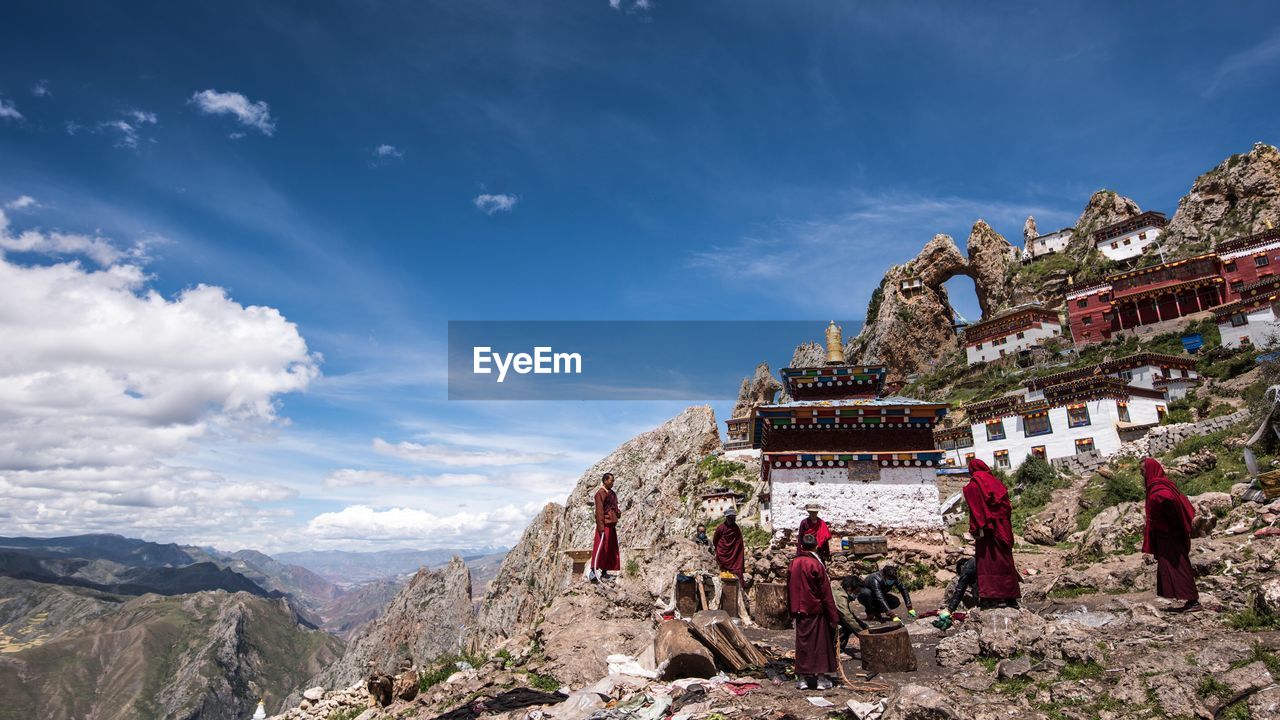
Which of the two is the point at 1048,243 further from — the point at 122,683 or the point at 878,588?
the point at 122,683

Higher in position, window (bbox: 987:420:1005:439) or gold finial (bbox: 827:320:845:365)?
gold finial (bbox: 827:320:845:365)

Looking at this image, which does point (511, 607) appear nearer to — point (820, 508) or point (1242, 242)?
point (820, 508)

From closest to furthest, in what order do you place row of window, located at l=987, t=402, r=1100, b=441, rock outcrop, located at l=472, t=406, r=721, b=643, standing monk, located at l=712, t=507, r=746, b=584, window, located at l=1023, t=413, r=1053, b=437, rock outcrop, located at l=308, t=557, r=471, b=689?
1. standing monk, located at l=712, t=507, r=746, b=584
2. row of window, located at l=987, t=402, r=1100, b=441
3. rock outcrop, located at l=472, t=406, r=721, b=643
4. window, located at l=1023, t=413, r=1053, b=437
5. rock outcrop, located at l=308, t=557, r=471, b=689

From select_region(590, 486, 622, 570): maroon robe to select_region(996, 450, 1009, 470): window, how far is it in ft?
120

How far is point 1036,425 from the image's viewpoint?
133 feet

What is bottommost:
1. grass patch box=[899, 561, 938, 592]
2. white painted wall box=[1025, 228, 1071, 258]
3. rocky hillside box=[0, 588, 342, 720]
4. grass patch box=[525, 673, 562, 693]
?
rocky hillside box=[0, 588, 342, 720]

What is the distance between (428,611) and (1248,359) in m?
70.1

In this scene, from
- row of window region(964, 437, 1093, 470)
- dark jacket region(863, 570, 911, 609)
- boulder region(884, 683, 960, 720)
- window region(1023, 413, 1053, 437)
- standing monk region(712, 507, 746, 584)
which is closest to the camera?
boulder region(884, 683, 960, 720)

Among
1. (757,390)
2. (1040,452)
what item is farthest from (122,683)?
(1040,452)

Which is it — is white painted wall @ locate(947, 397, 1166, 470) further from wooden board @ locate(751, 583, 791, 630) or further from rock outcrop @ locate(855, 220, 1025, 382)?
rock outcrop @ locate(855, 220, 1025, 382)

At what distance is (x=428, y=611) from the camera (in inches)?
2504

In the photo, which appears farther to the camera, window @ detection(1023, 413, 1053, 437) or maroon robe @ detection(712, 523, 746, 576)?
window @ detection(1023, 413, 1053, 437)

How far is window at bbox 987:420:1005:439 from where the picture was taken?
42.5 m

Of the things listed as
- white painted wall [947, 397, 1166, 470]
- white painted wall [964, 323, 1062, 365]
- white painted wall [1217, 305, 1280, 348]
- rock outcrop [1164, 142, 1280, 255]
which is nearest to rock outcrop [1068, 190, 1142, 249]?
rock outcrop [1164, 142, 1280, 255]
